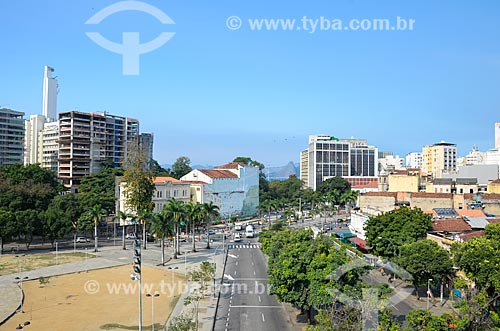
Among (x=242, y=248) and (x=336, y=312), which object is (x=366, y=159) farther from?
(x=336, y=312)

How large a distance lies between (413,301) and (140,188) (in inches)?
1478

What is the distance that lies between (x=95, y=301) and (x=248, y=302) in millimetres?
13128

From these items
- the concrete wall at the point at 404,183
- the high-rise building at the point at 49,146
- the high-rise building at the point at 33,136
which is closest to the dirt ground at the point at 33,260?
the concrete wall at the point at 404,183

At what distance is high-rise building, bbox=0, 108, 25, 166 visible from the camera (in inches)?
5138

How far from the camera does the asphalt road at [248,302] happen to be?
33.9 metres

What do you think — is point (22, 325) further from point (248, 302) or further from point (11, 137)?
point (11, 137)

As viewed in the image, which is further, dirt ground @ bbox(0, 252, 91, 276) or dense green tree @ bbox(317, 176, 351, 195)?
dense green tree @ bbox(317, 176, 351, 195)

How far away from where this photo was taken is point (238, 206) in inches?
4557

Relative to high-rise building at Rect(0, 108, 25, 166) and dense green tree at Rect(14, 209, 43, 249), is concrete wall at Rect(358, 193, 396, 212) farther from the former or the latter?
high-rise building at Rect(0, 108, 25, 166)

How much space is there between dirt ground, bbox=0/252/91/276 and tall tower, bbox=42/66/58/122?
10033cm

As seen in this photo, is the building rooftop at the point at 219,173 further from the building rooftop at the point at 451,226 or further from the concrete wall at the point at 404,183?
the building rooftop at the point at 451,226

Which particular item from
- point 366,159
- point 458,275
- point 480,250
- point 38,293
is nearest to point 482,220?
point 458,275

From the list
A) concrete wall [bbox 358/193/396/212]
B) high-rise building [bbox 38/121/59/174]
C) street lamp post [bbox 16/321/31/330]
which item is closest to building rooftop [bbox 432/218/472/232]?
concrete wall [bbox 358/193/396/212]

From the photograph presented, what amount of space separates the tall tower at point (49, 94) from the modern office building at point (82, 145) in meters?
33.9
